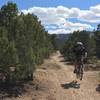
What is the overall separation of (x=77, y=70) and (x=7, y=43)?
4.11m

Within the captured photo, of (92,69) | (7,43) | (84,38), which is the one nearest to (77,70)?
(7,43)

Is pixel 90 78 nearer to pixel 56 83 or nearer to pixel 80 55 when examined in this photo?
pixel 56 83

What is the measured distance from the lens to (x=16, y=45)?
23438 millimetres

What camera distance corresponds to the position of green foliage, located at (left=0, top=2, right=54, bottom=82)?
22.4m

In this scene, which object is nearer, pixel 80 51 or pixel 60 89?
pixel 80 51

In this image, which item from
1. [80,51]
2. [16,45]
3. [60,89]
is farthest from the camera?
[16,45]

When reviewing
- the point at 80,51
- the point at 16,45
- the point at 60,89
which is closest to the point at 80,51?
the point at 80,51

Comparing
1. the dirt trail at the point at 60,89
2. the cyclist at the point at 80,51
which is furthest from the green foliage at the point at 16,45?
the cyclist at the point at 80,51

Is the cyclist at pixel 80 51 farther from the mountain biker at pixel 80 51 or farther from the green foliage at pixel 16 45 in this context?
the green foliage at pixel 16 45

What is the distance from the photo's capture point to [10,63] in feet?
73.4

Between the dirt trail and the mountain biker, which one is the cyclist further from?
the dirt trail

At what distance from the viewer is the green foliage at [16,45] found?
22.4 metres

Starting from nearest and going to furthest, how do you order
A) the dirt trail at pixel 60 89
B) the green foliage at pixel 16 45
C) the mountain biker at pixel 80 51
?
the mountain biker at pixel 80 51, the dirt trail at pixel 60 89, the green foliage at pixel 16 45

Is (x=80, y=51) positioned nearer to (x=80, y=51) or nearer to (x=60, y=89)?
(x=80, y=51)
